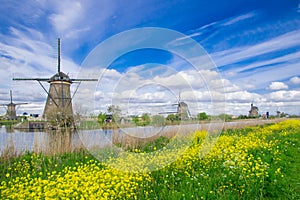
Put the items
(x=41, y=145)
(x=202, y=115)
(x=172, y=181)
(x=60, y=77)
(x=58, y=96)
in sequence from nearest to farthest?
1. (x=172, y=181)
2. (x=41, y=145)
3. (x=202, y=115)
4. (x=58, y=96)
5. (x=60, y=77)

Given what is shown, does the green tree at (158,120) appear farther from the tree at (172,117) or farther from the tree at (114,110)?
the tree at (114,110)

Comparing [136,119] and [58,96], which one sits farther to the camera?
[58,96]

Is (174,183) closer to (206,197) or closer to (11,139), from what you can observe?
(206,197)

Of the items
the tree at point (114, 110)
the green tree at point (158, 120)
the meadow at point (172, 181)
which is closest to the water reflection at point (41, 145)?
the meadow at point (172, 181)

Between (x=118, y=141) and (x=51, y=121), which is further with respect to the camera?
(x=51, y=121)

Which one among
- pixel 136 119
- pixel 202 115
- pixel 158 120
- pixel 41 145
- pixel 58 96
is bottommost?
pixel 41 145

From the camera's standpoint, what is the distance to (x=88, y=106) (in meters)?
7.21

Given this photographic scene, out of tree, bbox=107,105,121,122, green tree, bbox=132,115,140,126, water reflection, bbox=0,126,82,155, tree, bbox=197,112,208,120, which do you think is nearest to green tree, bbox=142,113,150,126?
green tree, bbox=132,115,140,126

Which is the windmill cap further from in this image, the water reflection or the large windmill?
the water reflection

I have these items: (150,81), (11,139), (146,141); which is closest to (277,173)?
(150,81)

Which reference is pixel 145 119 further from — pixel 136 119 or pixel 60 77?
pixel 60 77

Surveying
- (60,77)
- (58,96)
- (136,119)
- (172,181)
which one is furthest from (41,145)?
(60,77)

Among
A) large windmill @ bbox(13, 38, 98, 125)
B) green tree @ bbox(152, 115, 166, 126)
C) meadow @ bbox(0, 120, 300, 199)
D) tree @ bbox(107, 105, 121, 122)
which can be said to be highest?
large windmill @ bbox(13, 38, 98, 125)

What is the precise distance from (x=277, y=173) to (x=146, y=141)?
6412mm
